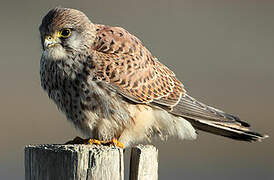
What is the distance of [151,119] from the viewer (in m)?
4.51

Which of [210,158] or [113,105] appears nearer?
[113,105]

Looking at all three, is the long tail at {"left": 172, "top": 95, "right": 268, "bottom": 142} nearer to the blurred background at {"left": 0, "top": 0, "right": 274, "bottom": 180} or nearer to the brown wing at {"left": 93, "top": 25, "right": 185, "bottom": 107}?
the brown wing at {"left": 93, "top": 25, "right": 185, "bottom": 107}

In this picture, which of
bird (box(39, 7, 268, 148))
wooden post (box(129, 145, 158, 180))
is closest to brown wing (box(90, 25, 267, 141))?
bird (box(39, 7, 268, 148))

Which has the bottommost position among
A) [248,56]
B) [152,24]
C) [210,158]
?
[210,158]

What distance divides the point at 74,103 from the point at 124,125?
0.38 metres

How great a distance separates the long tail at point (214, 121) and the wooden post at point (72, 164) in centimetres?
154

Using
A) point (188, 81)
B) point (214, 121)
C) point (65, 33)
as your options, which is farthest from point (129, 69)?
point (188, 81)

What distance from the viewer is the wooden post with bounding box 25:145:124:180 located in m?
3.18

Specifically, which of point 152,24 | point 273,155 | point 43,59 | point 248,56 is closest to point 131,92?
point 43,59

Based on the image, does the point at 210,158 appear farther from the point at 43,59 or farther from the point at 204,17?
the point at 204,17

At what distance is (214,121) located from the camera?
4734 millimetres

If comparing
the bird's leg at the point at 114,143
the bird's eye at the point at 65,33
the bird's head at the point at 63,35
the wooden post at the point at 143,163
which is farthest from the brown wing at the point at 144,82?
the wooden post at the point at 143,163

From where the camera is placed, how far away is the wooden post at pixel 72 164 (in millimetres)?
3178

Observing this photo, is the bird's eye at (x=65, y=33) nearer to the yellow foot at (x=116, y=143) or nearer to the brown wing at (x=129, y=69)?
the brown wing at (x=129, y=69)
